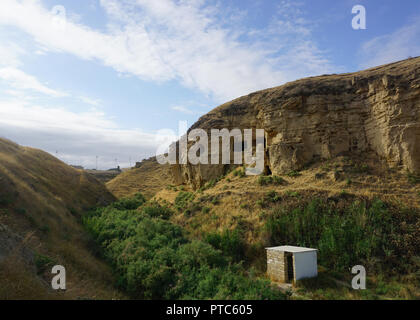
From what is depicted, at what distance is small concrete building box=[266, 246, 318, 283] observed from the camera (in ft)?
27.5

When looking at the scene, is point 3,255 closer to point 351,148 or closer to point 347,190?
point 347,190

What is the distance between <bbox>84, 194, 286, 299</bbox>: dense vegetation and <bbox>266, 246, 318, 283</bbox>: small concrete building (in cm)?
87

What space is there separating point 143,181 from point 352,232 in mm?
31773

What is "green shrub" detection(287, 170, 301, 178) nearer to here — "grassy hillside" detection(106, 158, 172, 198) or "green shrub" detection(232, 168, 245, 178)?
"green shrub" detection(232, 168, 245, 178)

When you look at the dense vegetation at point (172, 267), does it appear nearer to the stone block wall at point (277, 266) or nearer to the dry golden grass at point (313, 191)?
the stone block wall at point (277, 266)

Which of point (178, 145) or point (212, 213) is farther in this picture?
point (178, 145)

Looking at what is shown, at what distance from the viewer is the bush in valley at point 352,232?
9.62 m

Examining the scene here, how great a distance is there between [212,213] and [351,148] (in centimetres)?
918

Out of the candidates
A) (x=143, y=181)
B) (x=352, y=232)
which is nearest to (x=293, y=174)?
(x=352, y=232)

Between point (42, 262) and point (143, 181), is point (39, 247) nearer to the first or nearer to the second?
point (42, 262)

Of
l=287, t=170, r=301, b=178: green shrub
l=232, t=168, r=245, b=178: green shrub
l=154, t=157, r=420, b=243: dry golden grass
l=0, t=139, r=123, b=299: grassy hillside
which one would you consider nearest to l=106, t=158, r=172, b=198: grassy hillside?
l=232, t=168, r=245, b=178: green shrub

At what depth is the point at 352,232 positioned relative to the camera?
1042 cm
